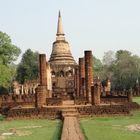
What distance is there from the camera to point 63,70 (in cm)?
5172

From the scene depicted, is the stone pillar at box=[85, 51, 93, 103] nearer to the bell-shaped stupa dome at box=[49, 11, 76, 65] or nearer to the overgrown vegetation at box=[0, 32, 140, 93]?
the overgrown vegetation at box=[0, 32, 140, 93]

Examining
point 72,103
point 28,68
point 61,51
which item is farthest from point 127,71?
point 72,103

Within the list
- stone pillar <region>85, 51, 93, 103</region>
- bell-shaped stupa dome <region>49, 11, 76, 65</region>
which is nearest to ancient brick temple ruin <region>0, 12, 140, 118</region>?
stone pillar <region>85, 51, 93, 103</region>

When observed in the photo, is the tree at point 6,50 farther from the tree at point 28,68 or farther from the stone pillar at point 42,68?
the tree at point 28,68

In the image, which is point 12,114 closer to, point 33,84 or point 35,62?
point 33,84

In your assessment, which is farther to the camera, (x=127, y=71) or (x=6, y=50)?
(x=127, y=71)

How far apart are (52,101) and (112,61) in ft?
154

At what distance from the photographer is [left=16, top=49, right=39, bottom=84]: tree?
68.8 metres

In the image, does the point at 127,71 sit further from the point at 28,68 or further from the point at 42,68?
the point at 42,68

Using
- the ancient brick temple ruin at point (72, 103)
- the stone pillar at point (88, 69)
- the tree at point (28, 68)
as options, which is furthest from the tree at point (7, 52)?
the tree at point (28, 68)

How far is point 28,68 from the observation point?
69812 millimetres

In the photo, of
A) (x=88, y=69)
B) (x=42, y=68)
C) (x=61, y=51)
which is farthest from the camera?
(x=61, y=51)

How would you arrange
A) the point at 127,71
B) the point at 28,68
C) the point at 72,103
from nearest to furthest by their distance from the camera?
the point at 72,103
the point at 127,71
the point at 28,68

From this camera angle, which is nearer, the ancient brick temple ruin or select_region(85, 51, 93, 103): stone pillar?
the ancient brick temple ruin
